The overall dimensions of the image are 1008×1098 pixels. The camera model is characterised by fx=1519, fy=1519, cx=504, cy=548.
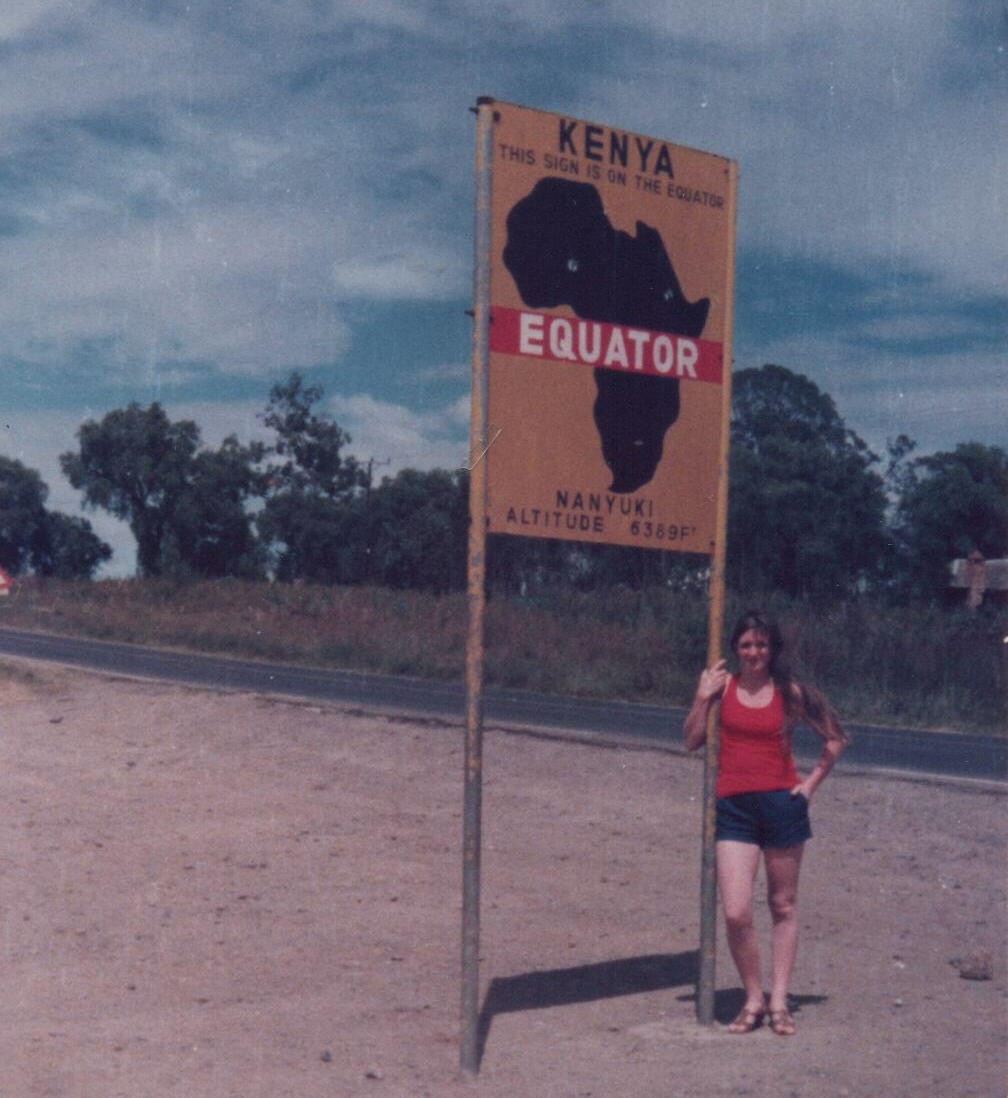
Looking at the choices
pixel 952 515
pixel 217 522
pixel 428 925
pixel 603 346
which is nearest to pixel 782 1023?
pixel 428 925

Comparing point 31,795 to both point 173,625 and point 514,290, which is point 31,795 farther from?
point 173,625

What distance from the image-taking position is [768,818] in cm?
553

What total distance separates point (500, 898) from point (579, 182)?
409 cm

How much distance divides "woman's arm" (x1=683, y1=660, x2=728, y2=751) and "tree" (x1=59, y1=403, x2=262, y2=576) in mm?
74719

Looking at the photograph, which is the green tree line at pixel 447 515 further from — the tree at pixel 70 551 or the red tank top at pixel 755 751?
the red tank top at pixel 755 751

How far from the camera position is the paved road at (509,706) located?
50.4 feet

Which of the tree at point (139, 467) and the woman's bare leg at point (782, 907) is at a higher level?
the tree at point (139, 467)

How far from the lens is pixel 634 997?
6148 millimetres

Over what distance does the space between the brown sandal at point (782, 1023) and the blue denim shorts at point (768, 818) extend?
0.61 meters

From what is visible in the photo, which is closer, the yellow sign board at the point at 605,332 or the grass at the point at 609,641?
the yellow sign board at the point at 605,332

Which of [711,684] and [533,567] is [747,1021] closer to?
[711,684]

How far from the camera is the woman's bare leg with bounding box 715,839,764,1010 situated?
5.44 m

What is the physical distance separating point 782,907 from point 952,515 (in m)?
44.8

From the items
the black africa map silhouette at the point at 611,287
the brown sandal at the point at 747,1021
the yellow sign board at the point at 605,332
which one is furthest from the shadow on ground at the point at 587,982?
the black africa map silhouette at the point at 611,287
